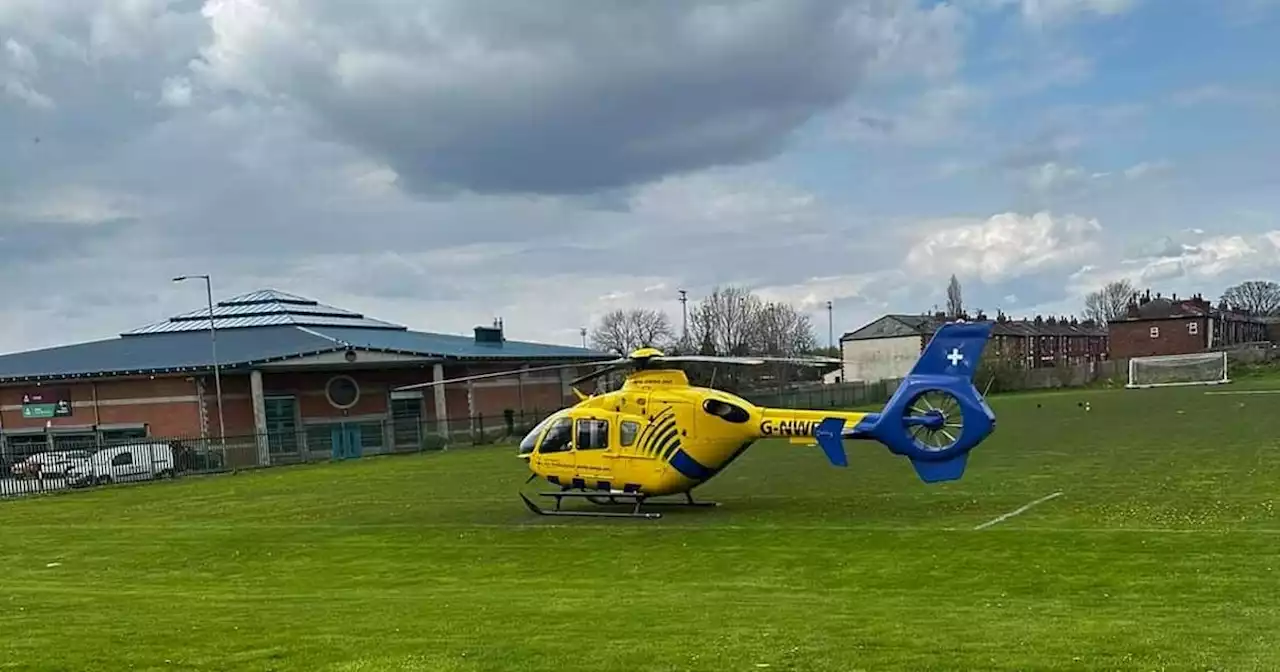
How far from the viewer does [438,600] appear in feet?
39.1

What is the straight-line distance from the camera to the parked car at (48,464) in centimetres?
3534

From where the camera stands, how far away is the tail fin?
55.1ft

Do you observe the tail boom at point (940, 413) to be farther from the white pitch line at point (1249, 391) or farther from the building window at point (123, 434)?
the white pitch line at point (1249, 391)

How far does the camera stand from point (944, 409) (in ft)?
55.9

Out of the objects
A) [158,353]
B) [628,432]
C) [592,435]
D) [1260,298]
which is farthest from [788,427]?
[1260,298]

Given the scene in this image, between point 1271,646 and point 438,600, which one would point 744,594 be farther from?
point 1271,646

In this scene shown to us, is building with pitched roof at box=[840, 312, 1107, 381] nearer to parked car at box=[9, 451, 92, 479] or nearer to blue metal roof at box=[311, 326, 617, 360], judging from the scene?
blue metal roof at box=[311, 326, 617, 360]

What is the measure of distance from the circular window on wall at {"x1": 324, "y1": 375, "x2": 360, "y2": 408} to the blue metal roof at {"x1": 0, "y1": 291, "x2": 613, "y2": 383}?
67.8 inches

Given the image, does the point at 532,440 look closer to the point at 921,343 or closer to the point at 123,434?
the point at 123,434

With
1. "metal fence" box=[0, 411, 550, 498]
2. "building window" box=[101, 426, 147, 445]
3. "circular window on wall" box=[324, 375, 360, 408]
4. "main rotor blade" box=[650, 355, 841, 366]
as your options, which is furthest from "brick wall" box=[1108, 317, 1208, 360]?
"main rotor blade" box=[650, 355, 841, 366]

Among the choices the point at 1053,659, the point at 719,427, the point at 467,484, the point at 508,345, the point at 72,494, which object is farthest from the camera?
the point at 508,345

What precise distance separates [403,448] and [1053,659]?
136 feet

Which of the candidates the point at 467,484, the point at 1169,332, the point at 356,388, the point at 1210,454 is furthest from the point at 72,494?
the point at 1169,332

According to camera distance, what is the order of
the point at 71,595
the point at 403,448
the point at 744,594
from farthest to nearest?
the point at 403,448, the point at 71,595, the point at 744,594
